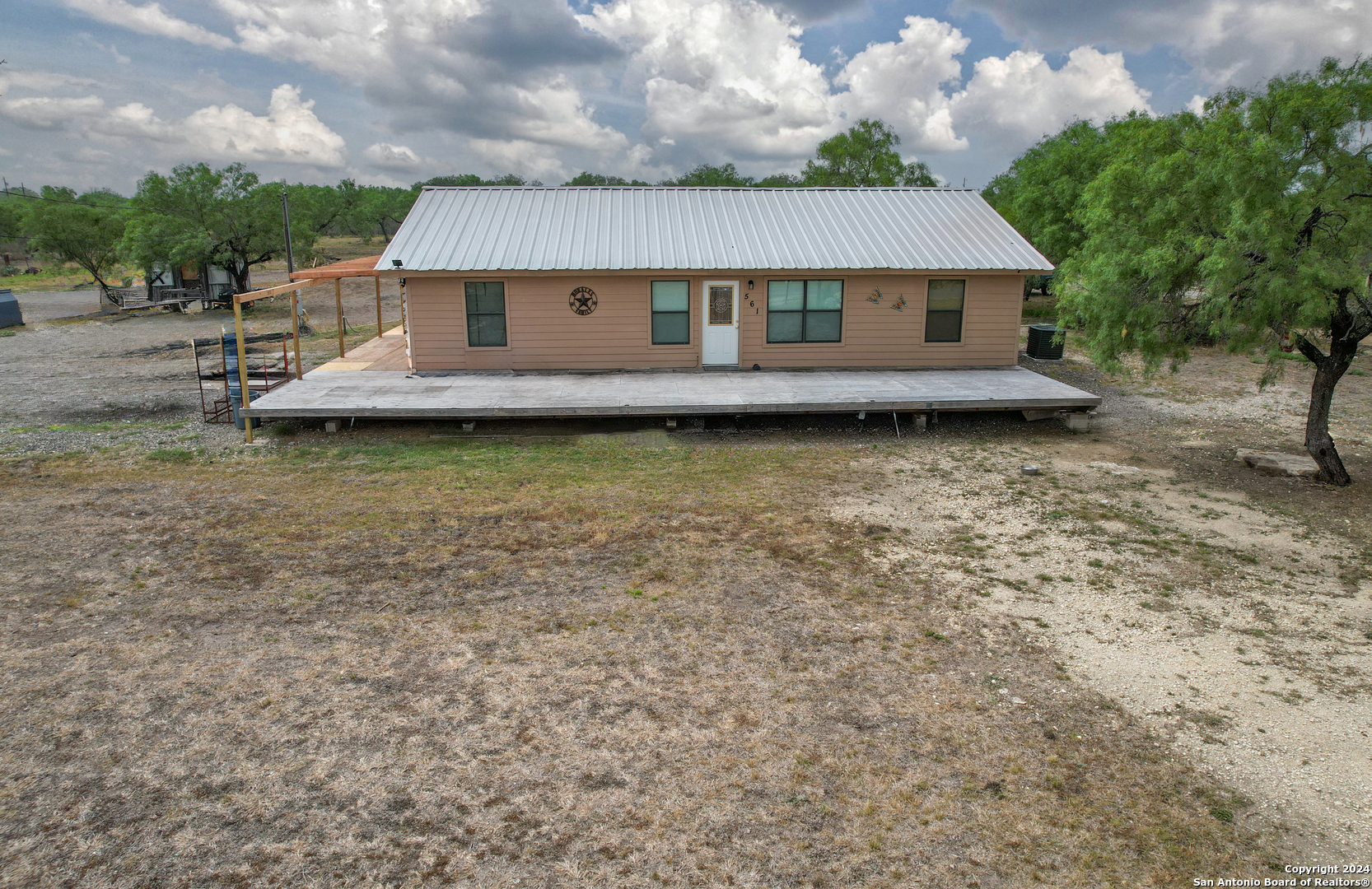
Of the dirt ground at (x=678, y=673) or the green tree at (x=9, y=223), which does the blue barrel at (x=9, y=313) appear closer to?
the dirt ground at (x=678, y=673)

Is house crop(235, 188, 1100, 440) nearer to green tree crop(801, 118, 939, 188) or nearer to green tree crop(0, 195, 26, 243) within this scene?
green tree crop(801, 118, 939, 188)

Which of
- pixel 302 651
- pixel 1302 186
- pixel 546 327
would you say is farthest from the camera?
pixel 546 327

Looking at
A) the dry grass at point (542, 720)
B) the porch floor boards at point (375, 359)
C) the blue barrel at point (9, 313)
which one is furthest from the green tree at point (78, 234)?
the dry grass at point (542, 720)

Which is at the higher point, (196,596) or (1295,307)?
(1295,307)

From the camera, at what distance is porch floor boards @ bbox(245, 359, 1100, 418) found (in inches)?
454

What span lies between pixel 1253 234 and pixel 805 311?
727cm

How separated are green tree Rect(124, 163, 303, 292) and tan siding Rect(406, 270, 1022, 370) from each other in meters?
18.1

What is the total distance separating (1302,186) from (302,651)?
34.6 ft

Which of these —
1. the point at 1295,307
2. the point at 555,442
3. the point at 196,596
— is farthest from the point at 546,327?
the point at 1295,307

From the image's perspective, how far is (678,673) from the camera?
549 centimetres

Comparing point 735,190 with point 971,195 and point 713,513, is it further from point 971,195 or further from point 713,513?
point 713,513

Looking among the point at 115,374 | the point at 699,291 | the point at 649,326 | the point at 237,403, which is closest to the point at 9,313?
the point at 115,374

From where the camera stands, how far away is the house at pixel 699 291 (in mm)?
13727

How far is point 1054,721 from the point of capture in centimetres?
498
